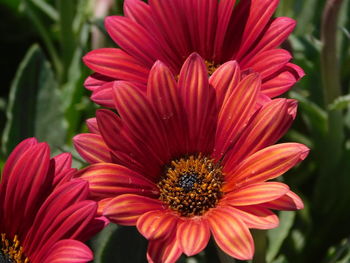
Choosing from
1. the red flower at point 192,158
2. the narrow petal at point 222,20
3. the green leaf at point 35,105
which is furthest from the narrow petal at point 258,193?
the green leaf at point 35,105

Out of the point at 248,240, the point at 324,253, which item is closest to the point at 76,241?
the point at 248,240

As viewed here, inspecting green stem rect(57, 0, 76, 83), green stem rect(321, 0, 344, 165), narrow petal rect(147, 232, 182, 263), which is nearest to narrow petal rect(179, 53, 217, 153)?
narrow petal rect(147, 232, 182, 263)

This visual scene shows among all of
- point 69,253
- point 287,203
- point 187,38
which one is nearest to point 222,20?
point 187,38

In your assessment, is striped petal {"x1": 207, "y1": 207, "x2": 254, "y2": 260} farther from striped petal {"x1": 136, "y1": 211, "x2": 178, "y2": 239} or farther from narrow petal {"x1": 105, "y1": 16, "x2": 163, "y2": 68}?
narrow petal {"x1": 105, "y1": 16, "x2": 163, "y2": 68}

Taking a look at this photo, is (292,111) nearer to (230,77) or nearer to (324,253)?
(230,77)

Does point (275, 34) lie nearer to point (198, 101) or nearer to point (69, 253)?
point (198, 101)

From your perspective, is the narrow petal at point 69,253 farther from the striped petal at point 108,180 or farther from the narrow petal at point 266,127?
the narrow petal at point 266,127
